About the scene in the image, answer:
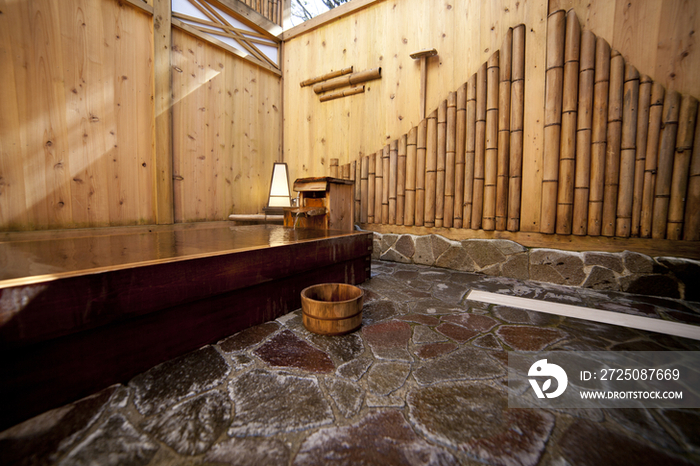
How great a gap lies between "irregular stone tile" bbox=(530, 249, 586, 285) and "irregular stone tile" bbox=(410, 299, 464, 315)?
150cm

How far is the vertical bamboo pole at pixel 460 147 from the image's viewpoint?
3.58 m

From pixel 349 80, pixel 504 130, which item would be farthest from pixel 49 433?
pixel 349 80

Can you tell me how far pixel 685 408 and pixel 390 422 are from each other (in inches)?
51.2

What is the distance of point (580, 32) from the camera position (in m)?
2.93

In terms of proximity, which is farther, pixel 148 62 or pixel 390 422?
pixel 148 62

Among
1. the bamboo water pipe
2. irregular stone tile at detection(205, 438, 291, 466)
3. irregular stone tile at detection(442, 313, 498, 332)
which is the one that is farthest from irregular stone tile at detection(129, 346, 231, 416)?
the bamboo water pipe

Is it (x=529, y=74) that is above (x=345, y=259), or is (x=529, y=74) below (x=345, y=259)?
above

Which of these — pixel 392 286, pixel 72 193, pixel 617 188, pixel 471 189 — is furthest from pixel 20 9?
pixel 617 188

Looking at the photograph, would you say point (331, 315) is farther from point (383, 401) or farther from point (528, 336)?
point (528, 336)

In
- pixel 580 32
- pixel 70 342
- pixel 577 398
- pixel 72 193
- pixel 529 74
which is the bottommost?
pixel 577 398

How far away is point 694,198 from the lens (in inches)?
100

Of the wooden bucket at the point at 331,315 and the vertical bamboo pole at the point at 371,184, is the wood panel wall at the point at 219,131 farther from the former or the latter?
the wooden bucket at the point at 331,315

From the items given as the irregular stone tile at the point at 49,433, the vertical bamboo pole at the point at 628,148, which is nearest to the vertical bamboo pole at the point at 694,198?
the vertical bamboo pole at the point at 628,148

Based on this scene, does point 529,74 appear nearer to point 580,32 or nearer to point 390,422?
point 580,32
